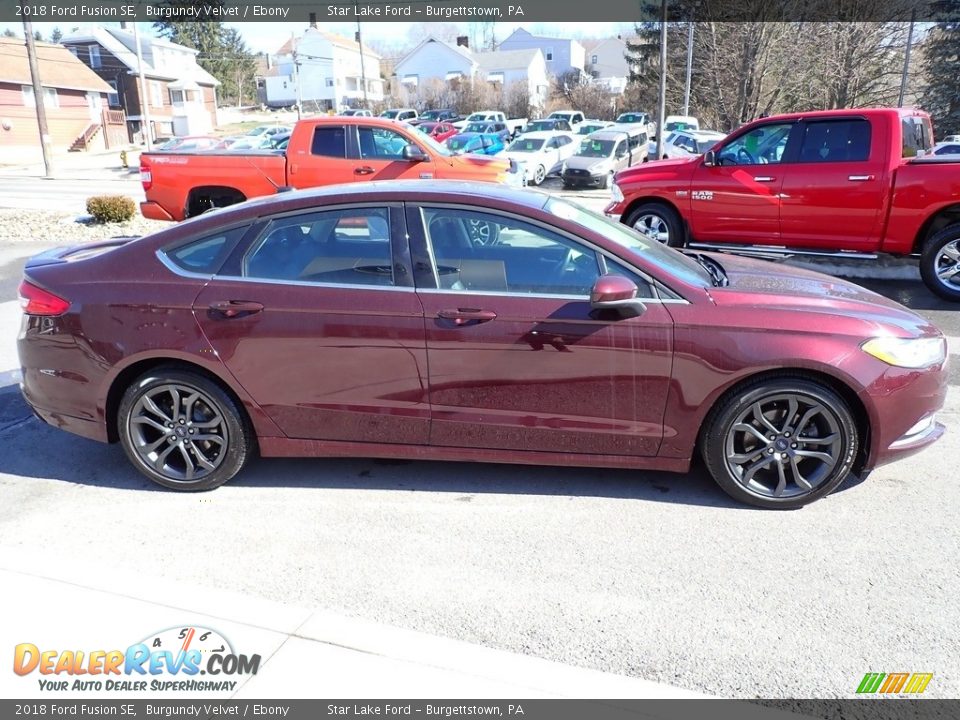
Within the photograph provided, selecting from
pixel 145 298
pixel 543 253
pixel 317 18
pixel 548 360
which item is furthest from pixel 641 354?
pixel 317 18

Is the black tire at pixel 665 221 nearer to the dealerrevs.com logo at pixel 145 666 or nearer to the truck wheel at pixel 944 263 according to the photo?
the truck wheel at pixel 944 263

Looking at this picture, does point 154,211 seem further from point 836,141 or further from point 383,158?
point 836,141

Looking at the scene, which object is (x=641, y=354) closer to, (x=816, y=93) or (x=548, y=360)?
(x=548, y=360)

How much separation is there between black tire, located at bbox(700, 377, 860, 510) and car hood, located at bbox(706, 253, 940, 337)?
393 mm

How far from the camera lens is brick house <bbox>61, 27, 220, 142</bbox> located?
54531 mm

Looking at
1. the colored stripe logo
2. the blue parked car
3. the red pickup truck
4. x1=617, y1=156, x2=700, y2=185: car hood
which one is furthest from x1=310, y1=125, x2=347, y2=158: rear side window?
the blue parked car

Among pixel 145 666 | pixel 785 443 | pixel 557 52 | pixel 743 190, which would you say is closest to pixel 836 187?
pixel 743 190

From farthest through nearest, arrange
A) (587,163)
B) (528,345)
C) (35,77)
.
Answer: (35,77), (587,163), (528,345)

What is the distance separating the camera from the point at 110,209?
43.2 feet

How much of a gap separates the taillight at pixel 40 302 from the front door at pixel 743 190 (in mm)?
7301

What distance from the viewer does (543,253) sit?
382 centimetres

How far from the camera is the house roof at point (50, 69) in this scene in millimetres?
42969

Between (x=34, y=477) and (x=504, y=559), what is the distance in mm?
2827

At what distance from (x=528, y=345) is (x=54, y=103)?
52.1m
